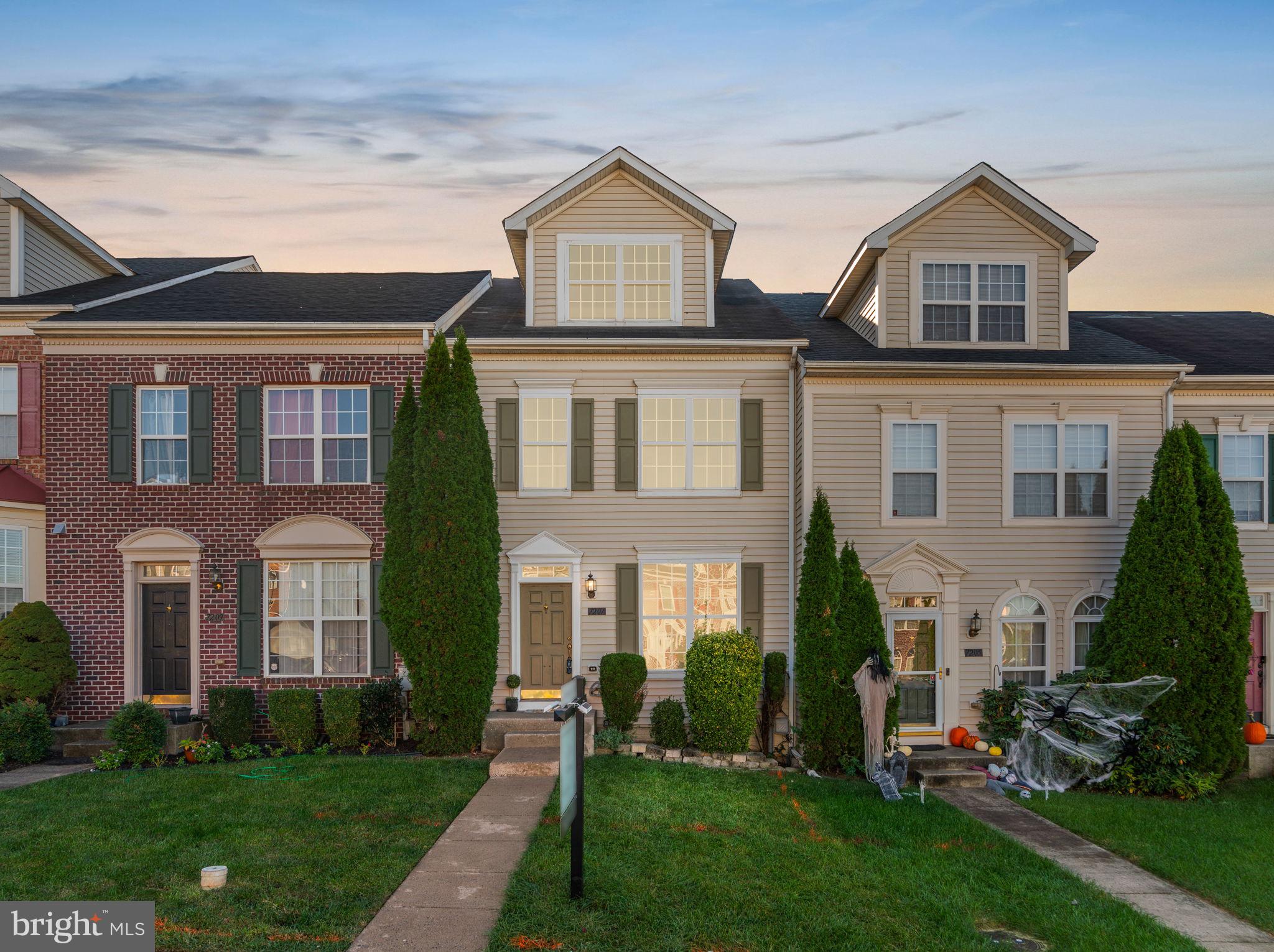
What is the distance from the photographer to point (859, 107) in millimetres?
15914

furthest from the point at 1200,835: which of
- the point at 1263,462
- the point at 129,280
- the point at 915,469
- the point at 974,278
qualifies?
the point at 129,280

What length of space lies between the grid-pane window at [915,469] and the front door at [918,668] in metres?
1.74

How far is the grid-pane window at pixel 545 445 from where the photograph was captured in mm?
14703

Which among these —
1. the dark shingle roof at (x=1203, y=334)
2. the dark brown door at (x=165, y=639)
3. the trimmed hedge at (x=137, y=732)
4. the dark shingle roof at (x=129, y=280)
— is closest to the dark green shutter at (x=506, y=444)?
the dark brown door at (x=165, y=639)

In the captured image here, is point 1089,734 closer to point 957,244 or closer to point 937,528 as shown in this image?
point 937,528

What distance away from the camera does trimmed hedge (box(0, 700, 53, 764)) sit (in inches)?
494

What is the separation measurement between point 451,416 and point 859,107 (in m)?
9.38

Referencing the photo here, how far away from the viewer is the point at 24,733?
41.5ft

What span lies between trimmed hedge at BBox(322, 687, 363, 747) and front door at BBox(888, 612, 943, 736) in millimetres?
8467

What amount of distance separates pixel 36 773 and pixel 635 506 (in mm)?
9330

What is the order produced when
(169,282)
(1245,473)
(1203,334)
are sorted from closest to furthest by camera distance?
(1245,473) < (169,282) < (1203,334)

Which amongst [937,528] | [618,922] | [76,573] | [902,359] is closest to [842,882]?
[618,922]

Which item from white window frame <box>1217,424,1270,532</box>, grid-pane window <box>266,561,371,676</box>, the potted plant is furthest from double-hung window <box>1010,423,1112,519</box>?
grid-pane window <box>266,561,371,676</box>

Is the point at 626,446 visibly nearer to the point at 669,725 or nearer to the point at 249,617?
the point at 669,725
